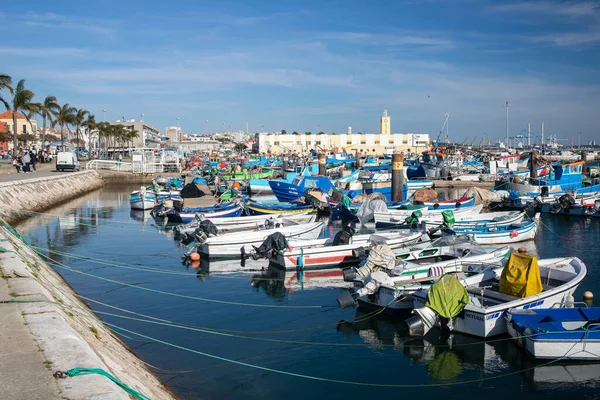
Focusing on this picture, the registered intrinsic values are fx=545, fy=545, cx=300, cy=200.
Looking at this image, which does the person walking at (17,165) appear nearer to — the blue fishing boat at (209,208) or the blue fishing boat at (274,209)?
the blue fishing boat at (209,208)

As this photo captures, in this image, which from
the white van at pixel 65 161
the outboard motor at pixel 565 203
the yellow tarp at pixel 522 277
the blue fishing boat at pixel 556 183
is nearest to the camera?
the yellow tarp at pixel 522 277

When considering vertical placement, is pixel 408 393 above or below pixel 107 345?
below

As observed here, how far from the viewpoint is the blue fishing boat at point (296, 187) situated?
41031 mm

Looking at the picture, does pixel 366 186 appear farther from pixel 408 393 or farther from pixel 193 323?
pixel 408 393

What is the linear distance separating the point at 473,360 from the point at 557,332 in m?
→ 1.93

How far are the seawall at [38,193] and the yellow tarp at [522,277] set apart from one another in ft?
80.6

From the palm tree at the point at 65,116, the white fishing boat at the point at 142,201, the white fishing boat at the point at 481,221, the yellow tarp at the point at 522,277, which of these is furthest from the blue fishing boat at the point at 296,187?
the palm tree at the point at 65,116

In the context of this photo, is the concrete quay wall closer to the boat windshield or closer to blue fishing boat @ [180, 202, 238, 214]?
the boat windshield

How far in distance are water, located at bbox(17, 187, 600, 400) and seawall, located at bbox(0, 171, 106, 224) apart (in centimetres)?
1322

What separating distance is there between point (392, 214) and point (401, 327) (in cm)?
1632

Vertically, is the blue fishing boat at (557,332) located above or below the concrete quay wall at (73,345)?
below

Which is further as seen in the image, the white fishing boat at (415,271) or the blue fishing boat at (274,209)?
the blue fishing boat at (274,209)

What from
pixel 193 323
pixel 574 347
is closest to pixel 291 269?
pixel 193 323

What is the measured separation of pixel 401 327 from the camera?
14.6 metres
